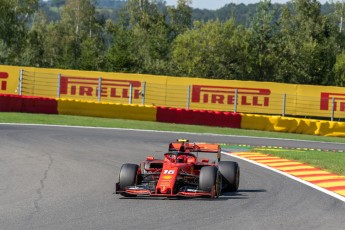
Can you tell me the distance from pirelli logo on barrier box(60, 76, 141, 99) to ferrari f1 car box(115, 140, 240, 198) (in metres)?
22.4

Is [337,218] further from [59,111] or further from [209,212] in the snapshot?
[59,111]

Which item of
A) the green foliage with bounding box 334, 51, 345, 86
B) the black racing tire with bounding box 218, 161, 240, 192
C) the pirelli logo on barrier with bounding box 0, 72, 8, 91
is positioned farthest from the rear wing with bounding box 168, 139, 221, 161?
the green foliage with bounding box 334, 51, 345, 86

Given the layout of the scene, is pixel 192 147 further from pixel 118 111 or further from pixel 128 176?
pixel 118 111

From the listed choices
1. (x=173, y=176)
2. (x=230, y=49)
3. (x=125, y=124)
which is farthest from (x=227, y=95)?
(x=230, y=49)

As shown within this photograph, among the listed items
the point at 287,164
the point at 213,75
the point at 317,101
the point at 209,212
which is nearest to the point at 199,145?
the point at 209,212

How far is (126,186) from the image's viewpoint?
11.5 metres

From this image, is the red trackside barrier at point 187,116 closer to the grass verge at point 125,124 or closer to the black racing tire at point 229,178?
the grass verge at point 125,124

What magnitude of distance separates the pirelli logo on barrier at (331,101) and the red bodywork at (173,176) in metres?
22.8

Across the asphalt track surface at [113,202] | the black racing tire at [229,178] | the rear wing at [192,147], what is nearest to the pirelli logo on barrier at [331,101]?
the asphalt track surface at [113,202]

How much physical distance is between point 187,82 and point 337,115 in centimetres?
700

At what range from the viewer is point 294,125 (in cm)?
3209

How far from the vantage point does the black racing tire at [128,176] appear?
11.6 meters

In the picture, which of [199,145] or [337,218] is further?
[199,145]

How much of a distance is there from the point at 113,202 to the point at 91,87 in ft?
80.7
